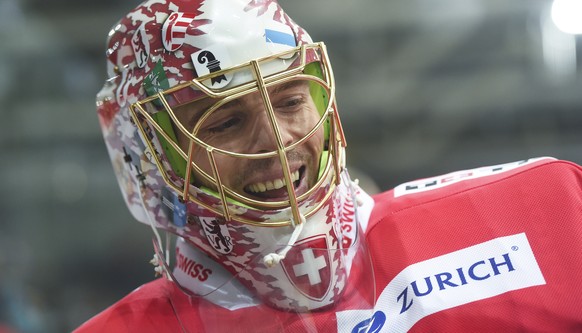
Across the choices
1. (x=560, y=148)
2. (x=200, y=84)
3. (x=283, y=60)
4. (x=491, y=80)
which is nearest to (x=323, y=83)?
(x=283, y=60)

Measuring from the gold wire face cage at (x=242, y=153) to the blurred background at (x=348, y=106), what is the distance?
2.72 m

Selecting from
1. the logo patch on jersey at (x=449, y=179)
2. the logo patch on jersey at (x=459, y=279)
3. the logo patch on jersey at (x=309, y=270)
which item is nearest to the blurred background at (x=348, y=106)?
the logo patch on jersey at (x=449, y=179)

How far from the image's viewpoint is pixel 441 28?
14.0 feet

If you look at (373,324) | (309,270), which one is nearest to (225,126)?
(309,270)

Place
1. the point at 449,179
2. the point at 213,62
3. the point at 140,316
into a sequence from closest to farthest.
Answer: the point at 213,62, the point at 140,316, the point at 449,179

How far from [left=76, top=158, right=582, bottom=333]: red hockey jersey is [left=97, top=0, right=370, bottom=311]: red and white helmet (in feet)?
0.24

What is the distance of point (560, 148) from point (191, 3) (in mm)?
2981

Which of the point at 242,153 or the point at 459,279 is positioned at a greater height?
the point at 242,153

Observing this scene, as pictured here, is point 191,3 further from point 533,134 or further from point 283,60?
point 533,134

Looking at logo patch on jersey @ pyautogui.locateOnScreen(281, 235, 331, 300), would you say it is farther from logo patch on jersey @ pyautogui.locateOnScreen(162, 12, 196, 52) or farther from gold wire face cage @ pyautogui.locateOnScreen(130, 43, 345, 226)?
logo patch on jersey @ pyautogui.locateOnScreen(162, 12, 196, 52)

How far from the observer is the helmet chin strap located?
111 cm

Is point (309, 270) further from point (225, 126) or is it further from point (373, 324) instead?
point (225, 126)

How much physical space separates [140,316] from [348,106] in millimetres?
3090

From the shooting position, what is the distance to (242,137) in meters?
1.28
